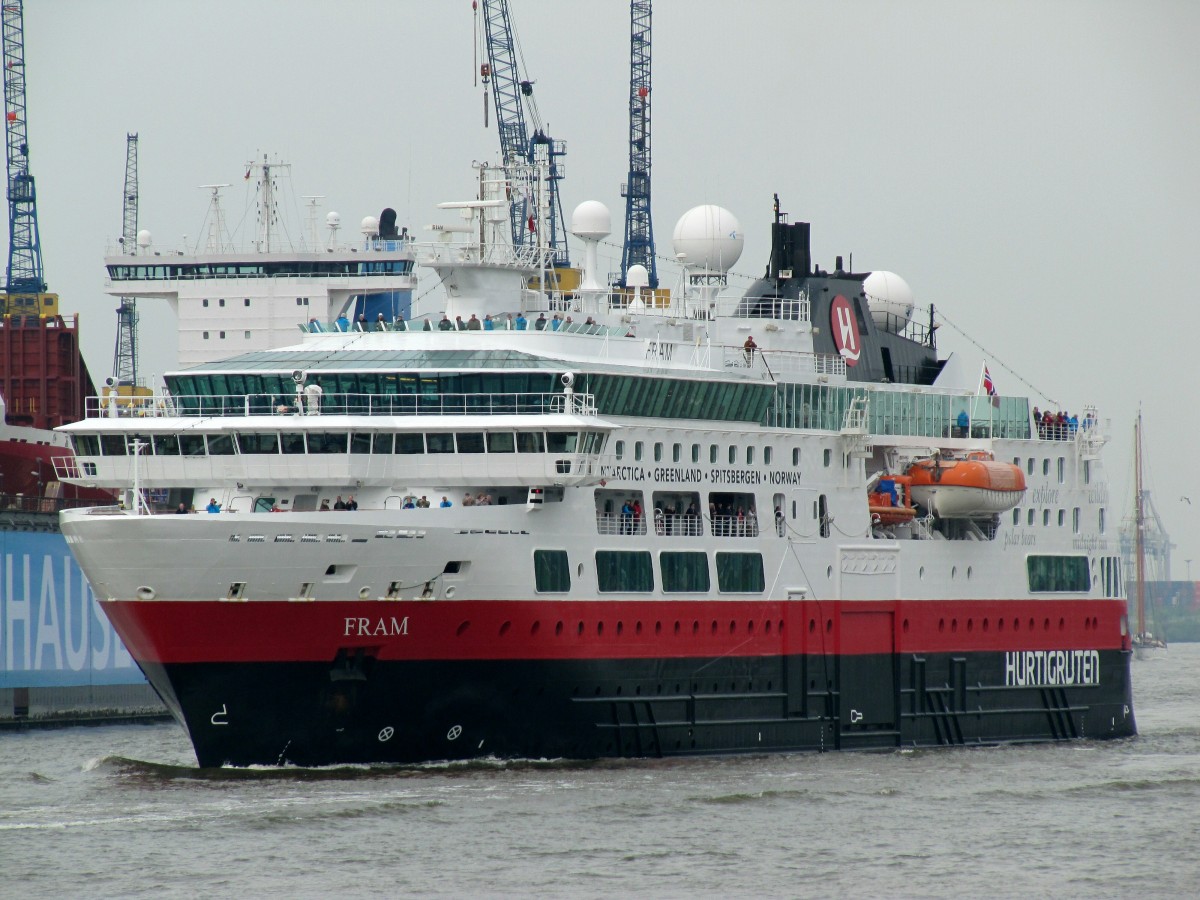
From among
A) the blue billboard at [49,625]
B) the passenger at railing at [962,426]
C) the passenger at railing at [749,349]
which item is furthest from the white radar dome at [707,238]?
the blue billboard at [49,625]

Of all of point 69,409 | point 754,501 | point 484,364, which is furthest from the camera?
point 69,409

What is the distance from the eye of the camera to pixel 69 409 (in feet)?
279

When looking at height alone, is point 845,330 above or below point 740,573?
above

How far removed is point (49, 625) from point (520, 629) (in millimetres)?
27369

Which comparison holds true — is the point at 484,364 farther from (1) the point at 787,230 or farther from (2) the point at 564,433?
(1) the point at 787,230

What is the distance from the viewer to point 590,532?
154 ft

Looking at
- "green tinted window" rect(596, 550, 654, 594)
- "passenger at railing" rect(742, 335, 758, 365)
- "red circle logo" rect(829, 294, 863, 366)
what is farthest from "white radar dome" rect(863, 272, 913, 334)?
"green tinted window" rect(596, 550, 654, 594)

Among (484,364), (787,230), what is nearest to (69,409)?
(787,230)

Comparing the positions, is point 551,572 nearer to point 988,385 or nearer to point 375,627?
point 375,627

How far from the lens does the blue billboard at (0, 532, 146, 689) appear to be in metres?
66.2

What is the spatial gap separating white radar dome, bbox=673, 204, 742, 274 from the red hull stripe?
10.6 meters

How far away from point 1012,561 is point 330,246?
40973 millimetres

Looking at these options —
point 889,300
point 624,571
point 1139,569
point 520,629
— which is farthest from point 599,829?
point 1139,569

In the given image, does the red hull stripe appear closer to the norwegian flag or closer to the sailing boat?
the norwegian flag
